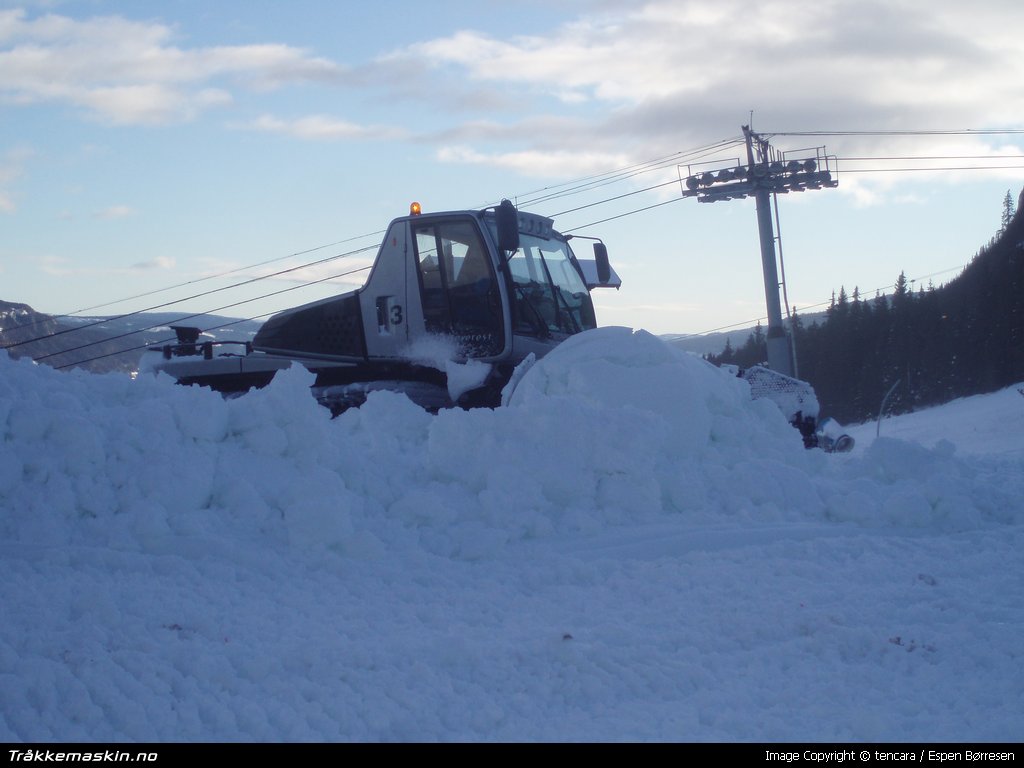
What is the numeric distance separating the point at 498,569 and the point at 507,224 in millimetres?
4317

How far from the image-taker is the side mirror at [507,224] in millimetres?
8781

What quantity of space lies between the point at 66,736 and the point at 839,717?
264 centimetres

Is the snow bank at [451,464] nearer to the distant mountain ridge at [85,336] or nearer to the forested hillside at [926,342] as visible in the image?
the distant mountain ridge at [85,336]

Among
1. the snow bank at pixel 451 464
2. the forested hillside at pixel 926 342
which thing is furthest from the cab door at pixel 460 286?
the forested hillside at pixel 926 342

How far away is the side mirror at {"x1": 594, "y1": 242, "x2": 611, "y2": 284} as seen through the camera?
11.0m

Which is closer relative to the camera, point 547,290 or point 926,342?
point 547,290

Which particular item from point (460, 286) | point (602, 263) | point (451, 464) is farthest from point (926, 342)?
point (451, 464)

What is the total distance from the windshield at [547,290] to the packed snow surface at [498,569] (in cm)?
148

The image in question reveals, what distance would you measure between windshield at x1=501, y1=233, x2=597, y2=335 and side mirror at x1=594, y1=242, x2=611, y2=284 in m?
0.48

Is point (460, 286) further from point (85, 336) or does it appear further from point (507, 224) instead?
point (85, 336)

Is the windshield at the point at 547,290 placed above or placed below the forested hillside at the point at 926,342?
above

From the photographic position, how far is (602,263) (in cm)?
1109

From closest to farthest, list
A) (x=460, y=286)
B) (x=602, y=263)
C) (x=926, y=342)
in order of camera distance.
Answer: (x=460, y=286), (x=602, y=263), (x=926, y=342)

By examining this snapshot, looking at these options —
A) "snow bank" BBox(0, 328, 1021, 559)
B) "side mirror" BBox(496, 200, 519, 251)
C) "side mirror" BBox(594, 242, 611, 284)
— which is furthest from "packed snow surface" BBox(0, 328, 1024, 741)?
"side mirror" BBox(594, 242, 611, 284)
